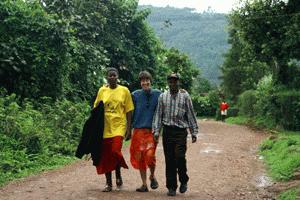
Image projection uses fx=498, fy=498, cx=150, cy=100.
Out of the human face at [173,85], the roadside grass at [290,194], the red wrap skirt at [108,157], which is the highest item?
the human face at [173,85]

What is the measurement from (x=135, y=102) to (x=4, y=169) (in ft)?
11.3

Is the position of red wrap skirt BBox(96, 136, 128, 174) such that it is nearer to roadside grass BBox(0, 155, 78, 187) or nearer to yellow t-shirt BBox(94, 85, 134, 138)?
yellow t-shirt BBox(94, 85, 134, 138)

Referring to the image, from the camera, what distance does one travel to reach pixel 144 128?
313 inches

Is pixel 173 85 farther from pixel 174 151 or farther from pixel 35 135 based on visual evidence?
pixel 35 135

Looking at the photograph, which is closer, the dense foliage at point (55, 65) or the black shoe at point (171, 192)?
the black shoe at point (171, 192)

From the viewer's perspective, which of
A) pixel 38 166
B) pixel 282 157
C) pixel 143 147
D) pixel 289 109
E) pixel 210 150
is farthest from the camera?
pixel 289 109

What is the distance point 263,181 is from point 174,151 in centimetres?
325

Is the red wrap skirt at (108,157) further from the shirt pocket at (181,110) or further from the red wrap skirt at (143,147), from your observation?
the shirt pocket at (181,110)

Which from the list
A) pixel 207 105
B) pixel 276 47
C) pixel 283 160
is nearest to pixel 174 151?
pixel 283 160

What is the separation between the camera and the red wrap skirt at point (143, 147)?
311 inches

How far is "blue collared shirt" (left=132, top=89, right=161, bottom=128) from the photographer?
26.0 ft

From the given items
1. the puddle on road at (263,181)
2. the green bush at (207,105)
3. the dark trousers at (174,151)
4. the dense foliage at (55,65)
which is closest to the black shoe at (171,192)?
the dark trousers at (174,151)

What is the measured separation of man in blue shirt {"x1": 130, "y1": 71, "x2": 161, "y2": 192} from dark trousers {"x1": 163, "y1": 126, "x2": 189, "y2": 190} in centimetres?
24

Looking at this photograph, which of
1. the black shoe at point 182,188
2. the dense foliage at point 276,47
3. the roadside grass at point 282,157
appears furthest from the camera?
the dense foliage at point 276,47
